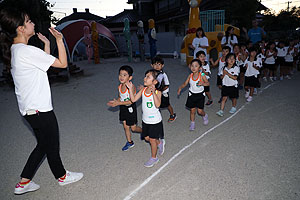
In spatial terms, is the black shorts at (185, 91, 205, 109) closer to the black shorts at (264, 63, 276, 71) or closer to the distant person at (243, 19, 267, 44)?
the black shorts at (264, 63, 276, 71)

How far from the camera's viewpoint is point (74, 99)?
24.7 feet

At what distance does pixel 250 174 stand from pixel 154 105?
1609 millimetres

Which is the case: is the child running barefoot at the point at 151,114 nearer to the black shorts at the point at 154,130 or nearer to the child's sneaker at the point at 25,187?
the black shorts at the point at 154,130

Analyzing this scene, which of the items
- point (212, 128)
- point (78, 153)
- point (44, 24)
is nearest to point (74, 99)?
point (78, 153)

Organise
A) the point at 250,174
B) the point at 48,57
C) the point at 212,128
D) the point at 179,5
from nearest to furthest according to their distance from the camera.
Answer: the point at 48,57
the point at 250,174
the point at 212,128
the point at 179,5

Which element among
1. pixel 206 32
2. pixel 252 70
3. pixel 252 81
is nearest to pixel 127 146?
pixel 252 81

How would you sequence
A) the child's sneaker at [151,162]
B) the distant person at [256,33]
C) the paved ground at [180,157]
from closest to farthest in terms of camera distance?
the paved ground at [180,157] < the child's sneaker at [151,162] < the distant person at [256,33]

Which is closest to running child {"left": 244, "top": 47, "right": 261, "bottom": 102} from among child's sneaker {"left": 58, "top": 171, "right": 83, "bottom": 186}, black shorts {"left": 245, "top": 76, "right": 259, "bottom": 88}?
black shorts {"left": 245, "top": 76, "right": 259, "bottom": 88}

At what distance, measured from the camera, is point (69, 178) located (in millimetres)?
3098

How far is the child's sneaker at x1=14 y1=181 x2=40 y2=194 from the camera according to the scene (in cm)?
289

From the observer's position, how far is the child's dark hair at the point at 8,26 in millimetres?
2371

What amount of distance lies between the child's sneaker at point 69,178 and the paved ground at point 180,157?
0.07m

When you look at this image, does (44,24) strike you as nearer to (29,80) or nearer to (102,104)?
(102,104)

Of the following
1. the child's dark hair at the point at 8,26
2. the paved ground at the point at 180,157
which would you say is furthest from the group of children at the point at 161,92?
the child's dark hair at the point at 8,26
